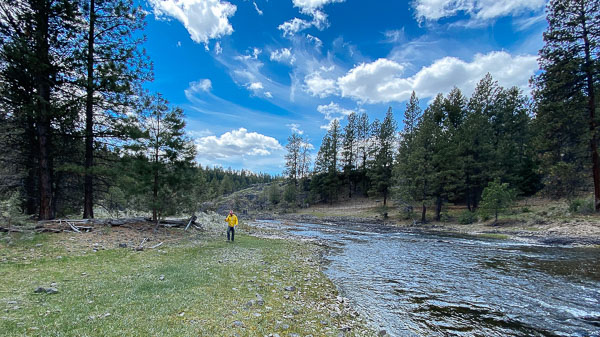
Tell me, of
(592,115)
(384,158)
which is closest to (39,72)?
(592,115)

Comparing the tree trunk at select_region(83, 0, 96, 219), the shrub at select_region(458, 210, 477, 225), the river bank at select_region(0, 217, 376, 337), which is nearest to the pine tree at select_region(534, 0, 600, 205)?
the shrub at select_region(458, 210, 477, 225)

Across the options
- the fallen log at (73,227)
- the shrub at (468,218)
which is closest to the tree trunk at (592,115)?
the shrub at (468,218)

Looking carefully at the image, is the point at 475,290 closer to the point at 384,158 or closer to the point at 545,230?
the point at 545,230

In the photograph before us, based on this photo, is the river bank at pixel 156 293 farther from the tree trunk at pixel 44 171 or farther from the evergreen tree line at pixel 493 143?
the evergreen tree line at pixel 493 143

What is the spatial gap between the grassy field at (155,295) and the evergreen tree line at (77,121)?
5555mm

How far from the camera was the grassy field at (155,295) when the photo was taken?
4980 mm

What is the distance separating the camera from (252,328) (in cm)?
541

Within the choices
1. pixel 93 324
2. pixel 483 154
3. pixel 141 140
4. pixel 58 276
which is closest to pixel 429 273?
pixel 93 324

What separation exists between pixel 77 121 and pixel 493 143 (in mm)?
57185

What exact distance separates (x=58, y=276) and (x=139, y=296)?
3538 mm

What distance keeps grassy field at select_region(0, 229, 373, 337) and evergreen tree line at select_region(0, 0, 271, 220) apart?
556cm

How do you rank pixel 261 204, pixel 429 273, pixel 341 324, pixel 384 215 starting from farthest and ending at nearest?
pixel 261 204, pixel 384 215, pixel 429 273, pixel 341 324

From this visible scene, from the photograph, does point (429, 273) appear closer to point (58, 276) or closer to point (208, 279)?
point (208, 279)

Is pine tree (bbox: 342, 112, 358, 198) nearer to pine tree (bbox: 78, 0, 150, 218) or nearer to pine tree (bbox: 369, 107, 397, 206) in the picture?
pine tree (bbox: 369, 107, 397, 206)
